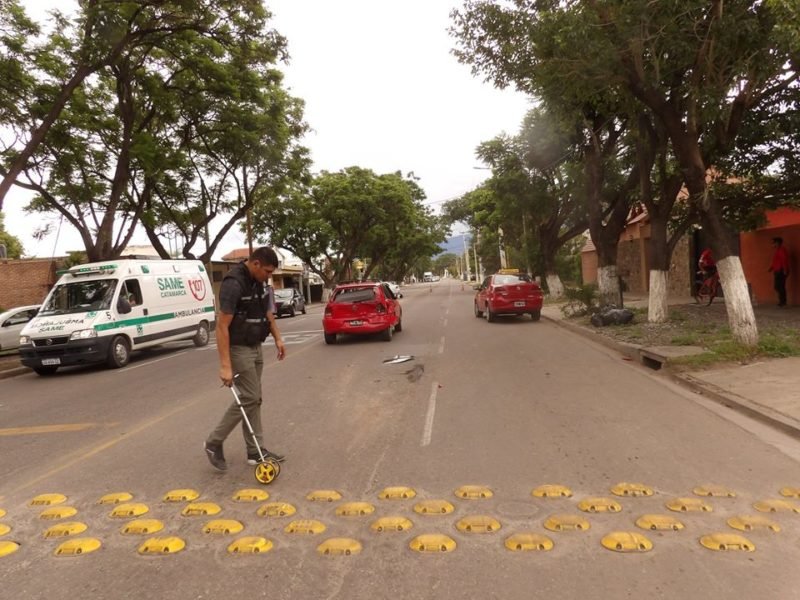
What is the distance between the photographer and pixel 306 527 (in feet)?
13.1

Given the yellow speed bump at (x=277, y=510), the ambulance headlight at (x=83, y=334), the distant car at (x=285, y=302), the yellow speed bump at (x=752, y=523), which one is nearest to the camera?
the yellow speed bump at (x=752, y=523)

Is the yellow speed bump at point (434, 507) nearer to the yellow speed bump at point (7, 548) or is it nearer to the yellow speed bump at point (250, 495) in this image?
the yellow speed bump at point (250, 495)

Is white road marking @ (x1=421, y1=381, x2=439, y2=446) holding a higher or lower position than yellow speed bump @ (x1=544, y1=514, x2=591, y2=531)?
higher

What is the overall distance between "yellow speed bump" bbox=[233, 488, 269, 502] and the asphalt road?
0.07 metres

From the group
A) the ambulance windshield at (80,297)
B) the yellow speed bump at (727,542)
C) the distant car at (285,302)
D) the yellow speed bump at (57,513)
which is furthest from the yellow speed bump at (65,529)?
the distant car at (285,302)

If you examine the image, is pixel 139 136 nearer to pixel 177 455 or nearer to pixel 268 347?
pixel 268 347

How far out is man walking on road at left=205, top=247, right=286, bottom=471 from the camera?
16.0 feet

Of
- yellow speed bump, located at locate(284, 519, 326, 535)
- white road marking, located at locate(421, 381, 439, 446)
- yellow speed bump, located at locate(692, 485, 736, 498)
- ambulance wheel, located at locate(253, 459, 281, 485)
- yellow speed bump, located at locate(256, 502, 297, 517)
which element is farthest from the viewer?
white road marking, located at locate(421, 381, 439, 446)

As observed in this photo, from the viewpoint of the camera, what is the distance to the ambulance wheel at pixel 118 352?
41.7 feet

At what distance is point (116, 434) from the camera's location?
6.76 m

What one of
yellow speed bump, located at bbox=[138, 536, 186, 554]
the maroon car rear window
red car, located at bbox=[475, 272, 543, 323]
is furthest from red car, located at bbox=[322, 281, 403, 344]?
yellow speed bump, located at bbox=[138, 536, 186, 554]

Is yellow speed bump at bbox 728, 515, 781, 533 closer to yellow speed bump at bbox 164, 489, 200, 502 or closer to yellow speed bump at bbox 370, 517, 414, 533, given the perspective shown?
yellow speed bump at bbox 370, 517, 414, 533

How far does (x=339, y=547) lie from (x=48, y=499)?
2.58 meters

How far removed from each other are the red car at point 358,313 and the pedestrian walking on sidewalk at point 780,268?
10.2 m
